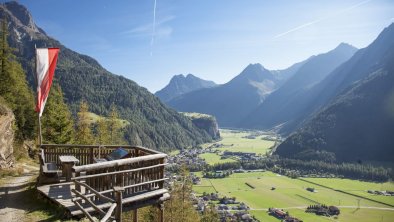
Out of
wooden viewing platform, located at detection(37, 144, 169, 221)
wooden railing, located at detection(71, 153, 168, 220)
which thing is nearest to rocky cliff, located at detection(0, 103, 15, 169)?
wooden viewing platform, located at detection(37, 144, 169, 221)

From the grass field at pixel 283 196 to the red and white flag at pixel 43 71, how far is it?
102 m

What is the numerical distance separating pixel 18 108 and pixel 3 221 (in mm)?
40776

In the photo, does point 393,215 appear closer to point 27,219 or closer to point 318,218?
point 318,218

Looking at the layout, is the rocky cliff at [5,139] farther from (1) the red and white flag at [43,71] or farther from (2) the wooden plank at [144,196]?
(2) the wooden plank at [144,196]

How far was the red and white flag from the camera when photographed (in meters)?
16.6

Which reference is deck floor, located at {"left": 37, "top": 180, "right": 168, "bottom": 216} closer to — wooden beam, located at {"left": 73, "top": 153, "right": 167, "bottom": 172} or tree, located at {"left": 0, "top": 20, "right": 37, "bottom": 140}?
wooden beam, located at {"left": 73, "top": 153, "right": 167, "bottom": 172}

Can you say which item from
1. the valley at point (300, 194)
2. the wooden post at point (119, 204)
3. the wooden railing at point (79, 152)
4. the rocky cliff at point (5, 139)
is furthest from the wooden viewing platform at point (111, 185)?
the valley at point (300, 194)

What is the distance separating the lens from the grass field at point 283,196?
120875 millimetres

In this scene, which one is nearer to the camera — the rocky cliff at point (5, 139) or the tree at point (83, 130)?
the rocky cliff at point (5, 139)

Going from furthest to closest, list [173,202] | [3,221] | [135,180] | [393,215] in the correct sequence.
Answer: [393,215] < [173,202] < [135,180] < [3,221]

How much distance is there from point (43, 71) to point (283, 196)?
14154cm

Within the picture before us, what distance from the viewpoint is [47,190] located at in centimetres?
1441

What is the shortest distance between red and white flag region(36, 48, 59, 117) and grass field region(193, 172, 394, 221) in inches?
4015

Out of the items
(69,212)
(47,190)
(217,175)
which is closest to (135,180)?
(69,212)
